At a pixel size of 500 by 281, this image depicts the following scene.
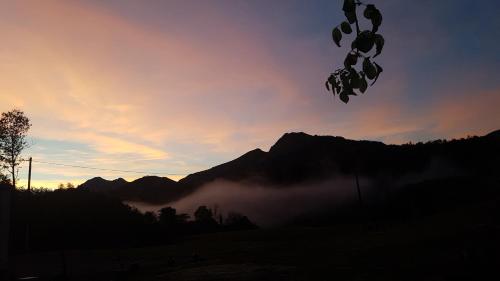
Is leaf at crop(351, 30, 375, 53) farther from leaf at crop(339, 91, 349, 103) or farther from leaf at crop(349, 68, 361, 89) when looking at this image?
leaf at crop(339, 91, 349, 103)

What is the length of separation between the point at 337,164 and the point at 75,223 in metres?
127

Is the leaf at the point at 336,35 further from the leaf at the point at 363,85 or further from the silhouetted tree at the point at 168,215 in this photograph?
the silhouetted tree at the point at 168,215

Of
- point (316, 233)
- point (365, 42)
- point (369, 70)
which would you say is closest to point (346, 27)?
point (365, 42)

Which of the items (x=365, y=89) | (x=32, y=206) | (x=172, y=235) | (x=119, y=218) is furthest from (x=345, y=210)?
(x=365, y=89)

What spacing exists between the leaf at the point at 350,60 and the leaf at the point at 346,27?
0.13 meters

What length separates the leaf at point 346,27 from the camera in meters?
2.27

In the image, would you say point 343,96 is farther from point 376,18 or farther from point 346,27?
point 376,18

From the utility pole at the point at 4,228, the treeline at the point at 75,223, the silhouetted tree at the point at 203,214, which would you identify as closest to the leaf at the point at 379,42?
the utility pole at the point at 4,228

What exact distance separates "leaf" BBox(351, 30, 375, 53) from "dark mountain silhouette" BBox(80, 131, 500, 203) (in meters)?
84.5

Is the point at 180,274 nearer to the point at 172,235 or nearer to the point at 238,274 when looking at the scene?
the point at 238,274

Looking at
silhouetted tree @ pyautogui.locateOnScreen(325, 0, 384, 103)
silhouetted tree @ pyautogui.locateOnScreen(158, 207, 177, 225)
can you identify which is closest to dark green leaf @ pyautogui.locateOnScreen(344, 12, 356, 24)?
silhouetted tree @ pyautogui.locateOnScreen(325, 0, 384, 103)

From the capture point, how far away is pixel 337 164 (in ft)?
534

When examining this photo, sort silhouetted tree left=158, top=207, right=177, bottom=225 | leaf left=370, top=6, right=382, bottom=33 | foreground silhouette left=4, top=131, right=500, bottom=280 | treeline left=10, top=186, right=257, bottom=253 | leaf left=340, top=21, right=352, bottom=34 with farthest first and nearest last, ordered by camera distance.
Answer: silhouetted tree left=158, top=207, right=177, bottom=225 → treeline left=10, top=186, right=257, bottom=253 → foreground silhouette left=4, top=131, right=500, bottom=280 → leaf left=340, top=21, right=352, bottom=34 → leaf left=370, top=6, right=382, bottom=33

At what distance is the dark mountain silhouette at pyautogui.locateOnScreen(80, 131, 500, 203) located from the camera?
115 metres
